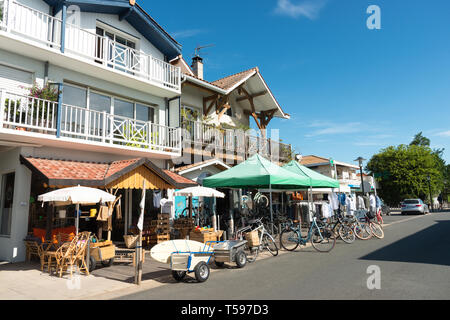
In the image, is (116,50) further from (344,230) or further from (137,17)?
(344,230)

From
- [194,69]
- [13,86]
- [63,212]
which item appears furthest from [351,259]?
[194,69]

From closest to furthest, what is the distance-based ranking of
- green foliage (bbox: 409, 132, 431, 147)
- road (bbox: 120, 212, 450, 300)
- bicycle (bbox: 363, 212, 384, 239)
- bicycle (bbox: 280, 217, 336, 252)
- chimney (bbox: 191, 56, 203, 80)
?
road (bbox: 120, 212, 450, 300) → bicycle (bbox: 280, 217, 336, 252) → bicycle (bbox: 363, 212, 384, 239) → chimney (bbox: 191, 56, 203, 80) → green foliage (bbox: 409, 132, 431, 147)

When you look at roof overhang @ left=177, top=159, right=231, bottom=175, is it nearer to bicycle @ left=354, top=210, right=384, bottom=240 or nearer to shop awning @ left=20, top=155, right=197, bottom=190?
shop awning @ left=20, top=155, right=197, bottom=190

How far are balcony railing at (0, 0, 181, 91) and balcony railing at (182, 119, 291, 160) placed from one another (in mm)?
2070

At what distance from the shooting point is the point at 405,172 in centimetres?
4203

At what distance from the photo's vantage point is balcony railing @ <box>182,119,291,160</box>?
1416cm

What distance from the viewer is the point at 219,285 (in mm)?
5781

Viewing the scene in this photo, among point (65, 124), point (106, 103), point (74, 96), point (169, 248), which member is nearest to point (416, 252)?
point (169, 248)

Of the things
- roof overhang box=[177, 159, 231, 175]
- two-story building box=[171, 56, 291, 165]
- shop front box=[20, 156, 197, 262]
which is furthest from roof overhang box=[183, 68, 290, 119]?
shop front box=[20, 156, 197, 262]

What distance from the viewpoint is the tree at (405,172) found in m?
41.4

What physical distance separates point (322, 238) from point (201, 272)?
5138mm

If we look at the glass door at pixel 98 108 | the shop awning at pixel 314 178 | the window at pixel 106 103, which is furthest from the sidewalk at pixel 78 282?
the window at pixel 106 103
